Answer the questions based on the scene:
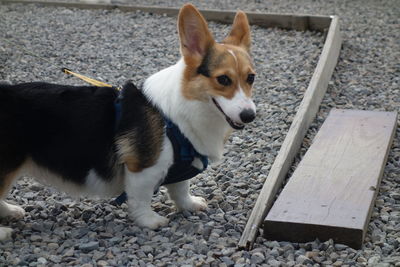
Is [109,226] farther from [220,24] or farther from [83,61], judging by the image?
[220,24]

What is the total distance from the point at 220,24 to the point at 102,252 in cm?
596

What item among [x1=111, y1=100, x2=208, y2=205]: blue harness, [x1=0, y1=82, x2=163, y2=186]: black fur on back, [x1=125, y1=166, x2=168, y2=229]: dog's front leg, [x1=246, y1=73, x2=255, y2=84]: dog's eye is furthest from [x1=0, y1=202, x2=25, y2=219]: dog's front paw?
[x1=246, y1=73, x2=255, y2=84]: dog's eye

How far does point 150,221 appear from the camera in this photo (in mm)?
3477

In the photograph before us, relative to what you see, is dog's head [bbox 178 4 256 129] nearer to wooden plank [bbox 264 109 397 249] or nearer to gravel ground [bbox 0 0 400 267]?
wooden plank [bbox 264 109 397 249]

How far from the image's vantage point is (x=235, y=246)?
326 centimetres

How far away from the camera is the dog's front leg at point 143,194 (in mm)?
3365

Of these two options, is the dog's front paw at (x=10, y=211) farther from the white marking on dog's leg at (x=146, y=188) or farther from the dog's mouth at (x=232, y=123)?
the dog's mouth at (x=232, y=123)

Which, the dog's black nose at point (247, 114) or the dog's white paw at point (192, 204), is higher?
the dog's black nose at point (247, 114)

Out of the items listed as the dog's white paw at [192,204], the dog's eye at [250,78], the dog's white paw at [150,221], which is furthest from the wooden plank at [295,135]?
the dog's eye at [250,78]

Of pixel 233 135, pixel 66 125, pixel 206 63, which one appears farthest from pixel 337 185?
pixel 66 125

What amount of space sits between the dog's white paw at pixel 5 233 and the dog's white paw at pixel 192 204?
1.00 metres

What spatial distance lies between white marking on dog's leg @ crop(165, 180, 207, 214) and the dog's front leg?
7.4 inches

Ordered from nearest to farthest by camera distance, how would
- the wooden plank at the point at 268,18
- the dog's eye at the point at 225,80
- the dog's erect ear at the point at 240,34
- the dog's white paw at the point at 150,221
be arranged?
the dog's eye at the point at 225,80 → the dog's white paw at the point at 150,221 → the dog's erect ear at the point at 240,34 → the wooden plank at the point at 268,18

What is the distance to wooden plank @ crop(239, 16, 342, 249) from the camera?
339cm
